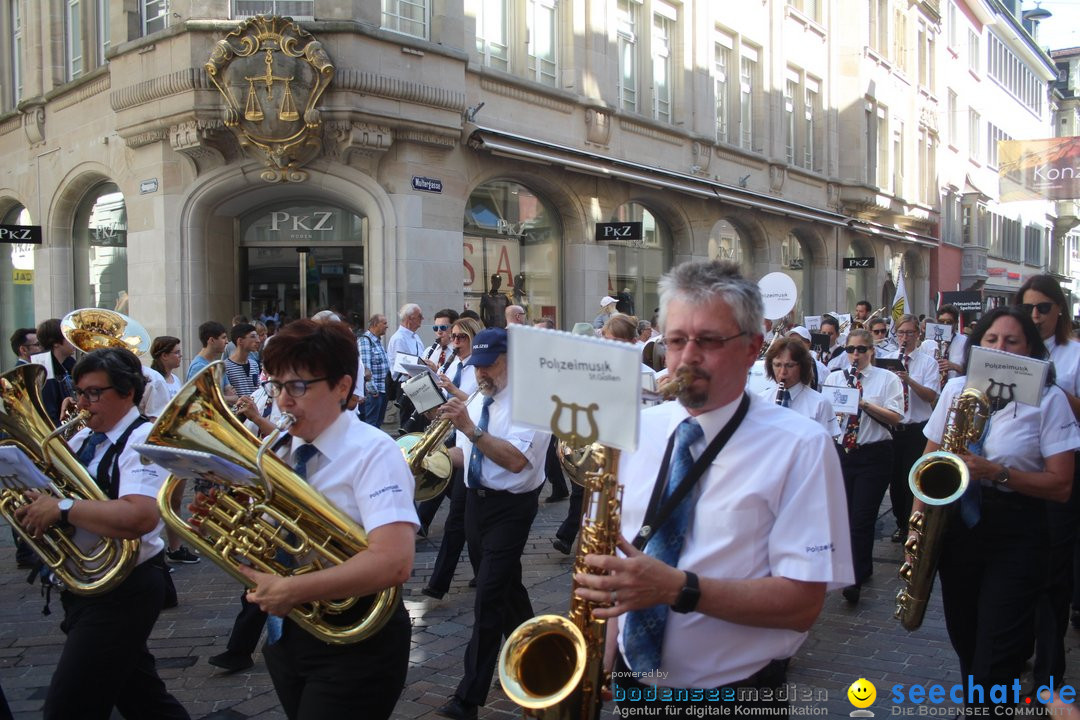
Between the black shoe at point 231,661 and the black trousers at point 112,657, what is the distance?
1501mm

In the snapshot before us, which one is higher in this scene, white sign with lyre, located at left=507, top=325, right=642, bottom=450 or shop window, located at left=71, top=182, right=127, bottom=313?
shop window, located at left=71, top=182, right=127, bottom=313

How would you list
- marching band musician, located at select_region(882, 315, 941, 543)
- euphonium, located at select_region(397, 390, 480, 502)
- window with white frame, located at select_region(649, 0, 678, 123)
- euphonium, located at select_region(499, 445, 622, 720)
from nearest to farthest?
euphonium, located at select_region(499, 445, 622, 720)
euphonium, located at select_region(397, 390, 480, 502)
marching band musician, located at select_region(882, 315, 941, 543)
window with white frame, located at select_region(649, 0, 678, 123)

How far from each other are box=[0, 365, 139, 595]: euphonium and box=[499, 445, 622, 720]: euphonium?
195 centimetres

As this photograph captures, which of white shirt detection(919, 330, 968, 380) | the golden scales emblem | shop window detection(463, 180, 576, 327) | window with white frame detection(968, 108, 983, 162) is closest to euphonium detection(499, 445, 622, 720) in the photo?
white shirt detection(919, 330, 968, 380)

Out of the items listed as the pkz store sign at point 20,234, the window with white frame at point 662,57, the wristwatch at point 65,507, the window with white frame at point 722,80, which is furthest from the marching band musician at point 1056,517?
the window with white frame at point 722,80

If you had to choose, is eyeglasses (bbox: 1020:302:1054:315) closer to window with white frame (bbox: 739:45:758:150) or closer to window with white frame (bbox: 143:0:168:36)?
window with white frame (bbox: 143:0:168:36)

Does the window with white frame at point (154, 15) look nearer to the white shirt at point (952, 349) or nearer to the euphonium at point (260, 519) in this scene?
the white shirt at point (952, 349)

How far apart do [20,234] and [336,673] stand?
15.1 metres

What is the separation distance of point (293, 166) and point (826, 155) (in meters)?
20.1

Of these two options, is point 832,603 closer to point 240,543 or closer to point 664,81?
point 240,543

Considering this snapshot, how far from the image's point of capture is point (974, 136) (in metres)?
43.9

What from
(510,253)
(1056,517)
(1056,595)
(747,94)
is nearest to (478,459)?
(1056,595)

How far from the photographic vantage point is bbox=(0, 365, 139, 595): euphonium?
11.4 ft

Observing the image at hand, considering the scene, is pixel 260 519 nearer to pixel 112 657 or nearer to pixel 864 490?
pixel 112 657
